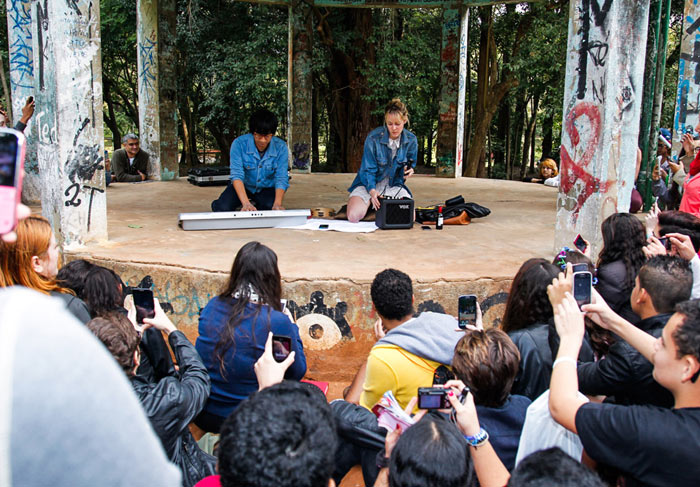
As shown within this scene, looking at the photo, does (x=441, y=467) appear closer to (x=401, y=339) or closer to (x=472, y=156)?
(x=401, y=339)

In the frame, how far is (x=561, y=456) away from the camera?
1.53 meters

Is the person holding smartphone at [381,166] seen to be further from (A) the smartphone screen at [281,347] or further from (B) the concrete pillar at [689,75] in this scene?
(A) the smartphone screen at [281,347]

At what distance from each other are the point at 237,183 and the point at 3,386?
6.36m

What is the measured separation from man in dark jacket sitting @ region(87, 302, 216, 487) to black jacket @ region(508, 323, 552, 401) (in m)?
1.44

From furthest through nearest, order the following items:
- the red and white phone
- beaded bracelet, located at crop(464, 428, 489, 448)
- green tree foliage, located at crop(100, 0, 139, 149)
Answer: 1. green tree foliage, located at crop(100, 0, 139, 149)
2. beaded bracelet, located at crop(464, 428, 489, 448)
3. the red and white phone

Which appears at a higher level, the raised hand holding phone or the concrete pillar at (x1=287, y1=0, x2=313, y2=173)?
the concrete pillar at (x1=287, y1=0, x2=313, y2=173)

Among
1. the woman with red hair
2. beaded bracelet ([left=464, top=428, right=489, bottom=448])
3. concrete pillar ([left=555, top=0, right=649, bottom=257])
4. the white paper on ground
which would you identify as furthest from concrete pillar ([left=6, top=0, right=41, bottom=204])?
beaded bracelet ([left=464, top=428, right=489, bottom=448])

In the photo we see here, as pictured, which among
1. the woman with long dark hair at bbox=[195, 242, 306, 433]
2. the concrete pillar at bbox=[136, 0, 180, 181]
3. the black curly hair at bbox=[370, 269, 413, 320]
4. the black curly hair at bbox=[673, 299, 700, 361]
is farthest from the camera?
the concrete pillar at bbox=[136, 0, 180, 181]

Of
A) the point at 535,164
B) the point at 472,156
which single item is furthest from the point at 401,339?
the point at 535,164

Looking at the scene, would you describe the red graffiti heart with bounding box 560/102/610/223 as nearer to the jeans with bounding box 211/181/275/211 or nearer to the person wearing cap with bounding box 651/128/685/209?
the person wearing cap with bounding box 651/128/685/209

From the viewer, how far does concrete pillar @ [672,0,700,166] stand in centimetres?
745

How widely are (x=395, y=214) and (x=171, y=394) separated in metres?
4.80

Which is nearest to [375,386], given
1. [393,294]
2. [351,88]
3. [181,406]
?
[393,294]

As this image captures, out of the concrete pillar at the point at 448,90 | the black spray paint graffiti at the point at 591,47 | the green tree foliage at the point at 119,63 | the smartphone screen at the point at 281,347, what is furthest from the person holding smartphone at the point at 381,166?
the green tree foliage at the point at 119,63
